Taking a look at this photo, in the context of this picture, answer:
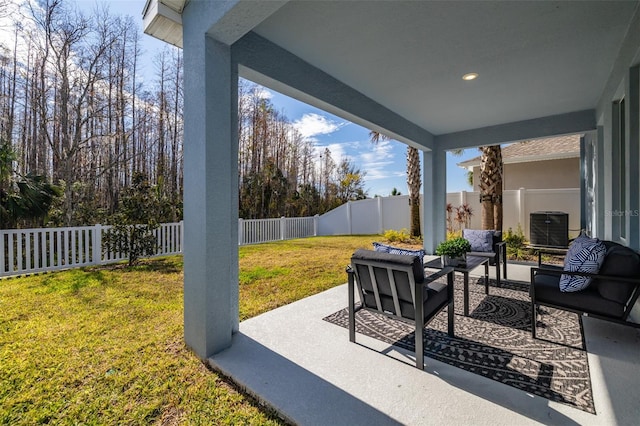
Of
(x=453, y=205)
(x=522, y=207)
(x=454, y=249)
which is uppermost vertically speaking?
(x=453, y=205)

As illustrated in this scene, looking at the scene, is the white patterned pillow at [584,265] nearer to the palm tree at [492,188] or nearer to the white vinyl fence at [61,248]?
the palm tree at [492,188]

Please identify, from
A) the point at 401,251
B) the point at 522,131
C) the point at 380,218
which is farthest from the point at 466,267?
the point at 380,218

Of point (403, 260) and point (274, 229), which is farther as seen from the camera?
point (274, 229)

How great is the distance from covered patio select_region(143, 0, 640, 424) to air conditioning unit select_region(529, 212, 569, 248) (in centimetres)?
309

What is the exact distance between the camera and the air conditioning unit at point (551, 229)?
7.05 meters

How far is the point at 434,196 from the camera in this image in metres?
7.43

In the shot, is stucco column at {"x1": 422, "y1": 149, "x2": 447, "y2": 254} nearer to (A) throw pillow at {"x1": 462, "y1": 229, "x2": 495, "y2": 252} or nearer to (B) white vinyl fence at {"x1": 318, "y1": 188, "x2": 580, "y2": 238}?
(A) throw pillow at {"x1": 462, "y1": 229, "x2": 495, "y2": 252}

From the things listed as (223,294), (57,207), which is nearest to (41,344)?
(223,294)

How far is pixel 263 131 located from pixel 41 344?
1042 centimetres

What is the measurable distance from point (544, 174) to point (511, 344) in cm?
1142

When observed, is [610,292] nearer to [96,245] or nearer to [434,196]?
[434,196]

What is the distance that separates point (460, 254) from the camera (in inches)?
153

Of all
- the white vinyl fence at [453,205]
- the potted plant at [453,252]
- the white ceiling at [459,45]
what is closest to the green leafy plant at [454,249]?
the potted plant at [453,252]

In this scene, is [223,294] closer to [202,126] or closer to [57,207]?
[202,126]
